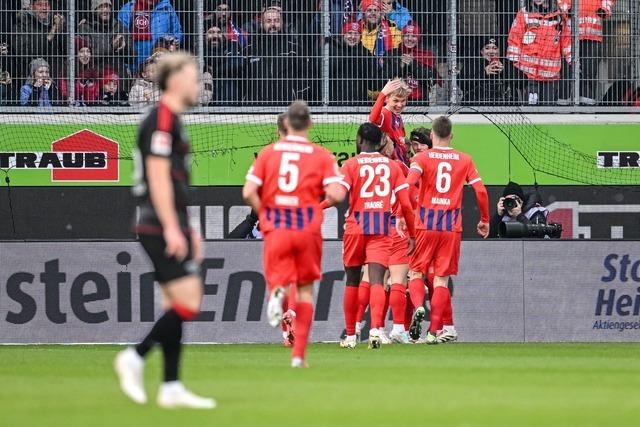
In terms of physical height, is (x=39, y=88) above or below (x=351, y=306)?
above

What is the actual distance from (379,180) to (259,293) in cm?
356

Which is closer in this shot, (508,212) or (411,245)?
(411,245)

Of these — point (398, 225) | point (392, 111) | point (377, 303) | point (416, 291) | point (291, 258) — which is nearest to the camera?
point (291, 258)

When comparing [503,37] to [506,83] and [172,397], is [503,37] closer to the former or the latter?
[506,83]

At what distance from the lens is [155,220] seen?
7.78 m

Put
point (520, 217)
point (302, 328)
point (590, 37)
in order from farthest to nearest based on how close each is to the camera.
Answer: point (590, 37) → point (520, 217) → point (302, 328)

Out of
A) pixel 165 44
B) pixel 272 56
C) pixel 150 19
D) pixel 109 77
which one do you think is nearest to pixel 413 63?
pixel 272 56

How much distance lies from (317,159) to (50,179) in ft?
32.1

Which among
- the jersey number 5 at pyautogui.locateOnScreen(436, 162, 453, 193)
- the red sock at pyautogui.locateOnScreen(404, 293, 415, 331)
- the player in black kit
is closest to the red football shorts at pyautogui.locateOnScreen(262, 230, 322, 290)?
the player in black kit

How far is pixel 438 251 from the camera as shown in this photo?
15.8 m

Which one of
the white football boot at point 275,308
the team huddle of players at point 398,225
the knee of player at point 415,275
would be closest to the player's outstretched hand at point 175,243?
the white football boot at point 275,308

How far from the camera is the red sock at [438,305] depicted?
15.6 m

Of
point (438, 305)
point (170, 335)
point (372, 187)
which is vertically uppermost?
point (372, 187)

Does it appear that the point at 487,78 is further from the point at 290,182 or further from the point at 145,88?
the point at 290,182
